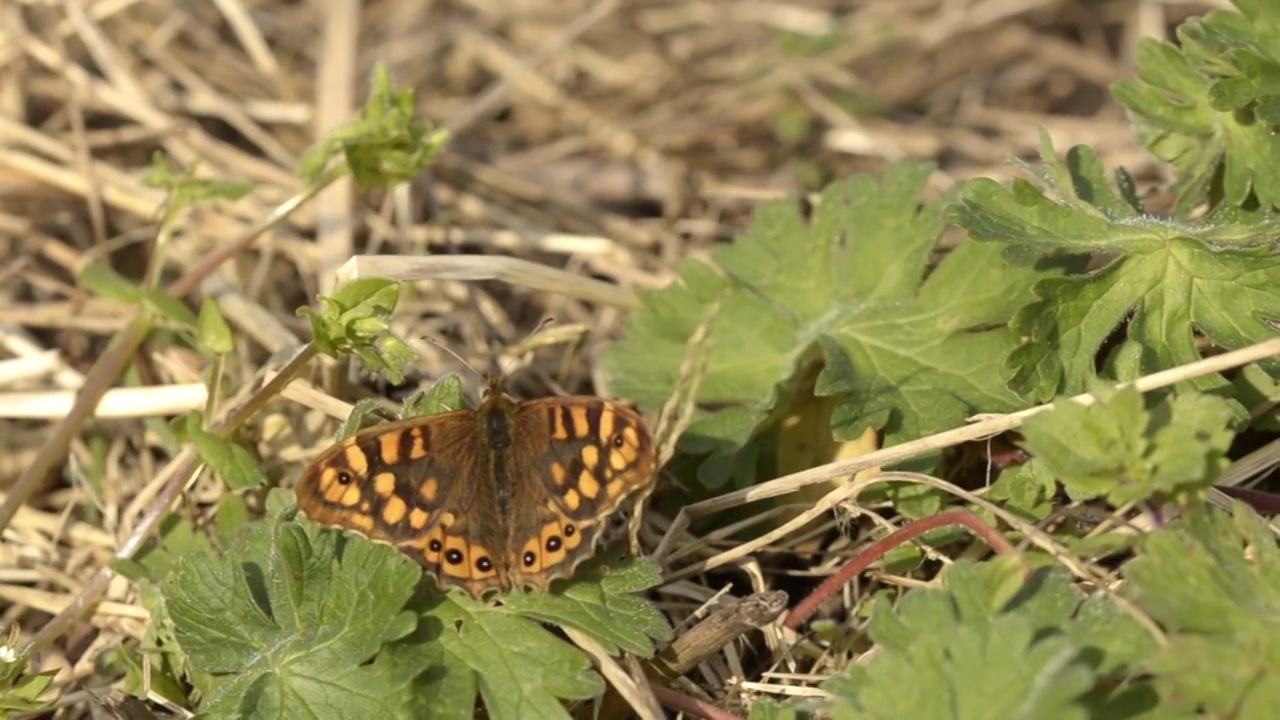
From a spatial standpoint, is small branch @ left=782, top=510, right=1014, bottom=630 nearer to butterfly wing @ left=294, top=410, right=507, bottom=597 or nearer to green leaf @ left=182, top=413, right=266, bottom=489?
butterfly wing @ left=294, top=410, right=507, bottom=597

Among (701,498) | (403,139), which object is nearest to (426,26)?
(403,139)

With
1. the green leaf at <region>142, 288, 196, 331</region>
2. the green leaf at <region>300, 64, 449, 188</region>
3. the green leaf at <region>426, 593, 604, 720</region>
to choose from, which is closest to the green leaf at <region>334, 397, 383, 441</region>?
the green leaf at <region>426, 593, 604, 720</region>

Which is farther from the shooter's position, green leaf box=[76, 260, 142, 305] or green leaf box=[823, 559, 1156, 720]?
green leaf box=[76, 260, 142, 305]

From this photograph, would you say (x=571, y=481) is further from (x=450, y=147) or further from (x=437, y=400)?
(x=450, y=147)

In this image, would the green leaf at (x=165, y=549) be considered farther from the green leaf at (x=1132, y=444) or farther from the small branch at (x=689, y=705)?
the green leaf at (x=1132, y=444)

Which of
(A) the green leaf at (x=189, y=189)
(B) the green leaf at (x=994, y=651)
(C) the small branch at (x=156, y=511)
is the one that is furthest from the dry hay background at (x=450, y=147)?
(B) the green leaf at (x=994, y=651)

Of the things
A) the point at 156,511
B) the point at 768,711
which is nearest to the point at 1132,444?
the point at 768,711

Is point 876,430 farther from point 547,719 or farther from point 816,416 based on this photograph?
point 547,719
